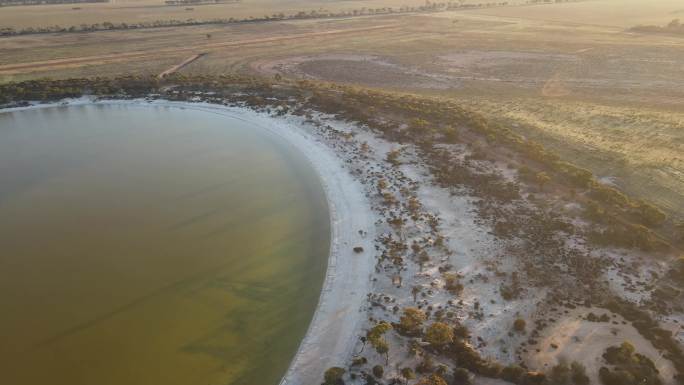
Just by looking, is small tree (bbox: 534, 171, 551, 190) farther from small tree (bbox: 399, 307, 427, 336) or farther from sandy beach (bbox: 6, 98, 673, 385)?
small tree (bbox: 399, 307, 427, 336)

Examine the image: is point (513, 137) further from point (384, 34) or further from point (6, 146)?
point (384, 34)

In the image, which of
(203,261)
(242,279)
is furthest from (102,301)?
(242,279)

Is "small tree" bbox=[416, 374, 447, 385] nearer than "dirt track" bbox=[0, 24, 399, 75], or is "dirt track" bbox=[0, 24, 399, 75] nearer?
"small tree" bbox=[416, 374, 447, 385]

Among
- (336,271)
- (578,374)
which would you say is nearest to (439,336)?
(578,374)

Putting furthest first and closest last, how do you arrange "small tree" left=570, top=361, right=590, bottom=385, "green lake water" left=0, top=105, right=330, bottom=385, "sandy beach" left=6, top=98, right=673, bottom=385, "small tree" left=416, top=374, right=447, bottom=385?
"green lake water" left=0, top=105, right=330, bottom=385 < "sandy beach" left=6, top=98, right=673, bottom=385 < "small tree" left=570, top=361, right=590, bottom=385 < "small tree" left=416, top=374, right=447, bottom=385

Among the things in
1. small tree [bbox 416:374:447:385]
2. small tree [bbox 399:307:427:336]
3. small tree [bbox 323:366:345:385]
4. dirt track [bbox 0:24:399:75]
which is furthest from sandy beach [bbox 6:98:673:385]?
dirt track [bbox 0:24:399:75]
